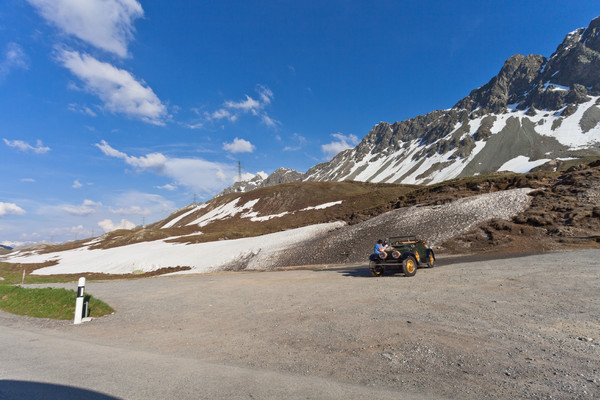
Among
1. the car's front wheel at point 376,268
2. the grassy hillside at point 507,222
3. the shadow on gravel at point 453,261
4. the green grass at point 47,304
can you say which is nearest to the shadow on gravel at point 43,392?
the green grass at point 47,304

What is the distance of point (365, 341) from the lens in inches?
267

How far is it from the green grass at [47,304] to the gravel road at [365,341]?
0.72 metres

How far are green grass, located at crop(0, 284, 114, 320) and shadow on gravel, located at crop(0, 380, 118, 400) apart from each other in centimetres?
→ 778

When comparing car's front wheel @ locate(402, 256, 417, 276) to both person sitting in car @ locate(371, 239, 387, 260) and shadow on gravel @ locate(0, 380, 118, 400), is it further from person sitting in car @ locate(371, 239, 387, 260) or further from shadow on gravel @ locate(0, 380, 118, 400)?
shadow on gravel @ locate(0, 380, 118, 400)

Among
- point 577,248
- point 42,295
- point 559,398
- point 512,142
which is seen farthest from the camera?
point 512,142

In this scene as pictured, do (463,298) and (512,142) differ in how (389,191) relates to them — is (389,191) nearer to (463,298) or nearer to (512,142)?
(463,298)

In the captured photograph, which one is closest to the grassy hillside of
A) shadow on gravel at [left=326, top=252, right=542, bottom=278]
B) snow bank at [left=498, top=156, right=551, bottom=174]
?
shadow on gravel at [left=326, top=252, right=542, bottom=278]

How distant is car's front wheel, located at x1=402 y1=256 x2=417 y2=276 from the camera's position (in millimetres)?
15906

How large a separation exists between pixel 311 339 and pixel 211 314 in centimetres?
520

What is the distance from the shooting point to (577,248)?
757 inches

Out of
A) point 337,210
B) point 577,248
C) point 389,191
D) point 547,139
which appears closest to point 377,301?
point 577,248

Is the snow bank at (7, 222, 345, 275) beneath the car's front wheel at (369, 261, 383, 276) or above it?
above

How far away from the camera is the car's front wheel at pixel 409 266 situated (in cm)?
1591

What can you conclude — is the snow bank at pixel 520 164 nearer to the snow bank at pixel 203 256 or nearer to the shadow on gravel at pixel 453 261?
the snow bank at pixel 203 256
